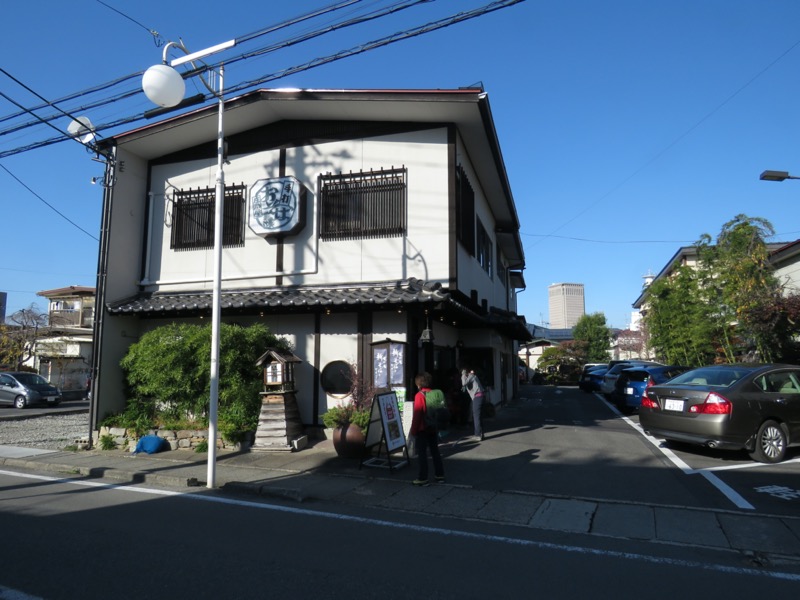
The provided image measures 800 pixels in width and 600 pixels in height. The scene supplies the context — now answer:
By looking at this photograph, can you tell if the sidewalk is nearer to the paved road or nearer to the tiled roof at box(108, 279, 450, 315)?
the paved road

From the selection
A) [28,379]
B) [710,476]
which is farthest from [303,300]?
[28,379]

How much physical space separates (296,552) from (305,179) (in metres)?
9.60

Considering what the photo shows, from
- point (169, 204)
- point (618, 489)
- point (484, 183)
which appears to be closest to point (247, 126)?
point (169, 204)

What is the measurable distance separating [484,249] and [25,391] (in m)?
22.5

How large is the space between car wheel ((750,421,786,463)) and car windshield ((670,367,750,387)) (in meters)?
0.85

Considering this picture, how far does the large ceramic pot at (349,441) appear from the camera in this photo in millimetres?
9812

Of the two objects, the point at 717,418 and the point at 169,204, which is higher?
the point at 169,204

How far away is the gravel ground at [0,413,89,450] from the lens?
1263 cm

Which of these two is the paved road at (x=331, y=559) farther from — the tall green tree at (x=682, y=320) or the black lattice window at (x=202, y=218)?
the tall green tree at (x=682, y=320)

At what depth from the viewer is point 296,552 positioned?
5125 millimetres

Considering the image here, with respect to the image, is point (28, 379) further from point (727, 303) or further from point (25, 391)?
point (727, 303)

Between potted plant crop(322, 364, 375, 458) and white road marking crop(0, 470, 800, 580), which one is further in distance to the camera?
potted plant crop(322, 364, 375, 458)

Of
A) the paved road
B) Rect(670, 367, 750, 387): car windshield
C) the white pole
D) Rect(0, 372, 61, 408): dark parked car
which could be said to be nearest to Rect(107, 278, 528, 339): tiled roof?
the white pole

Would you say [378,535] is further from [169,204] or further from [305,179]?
[169,204]
